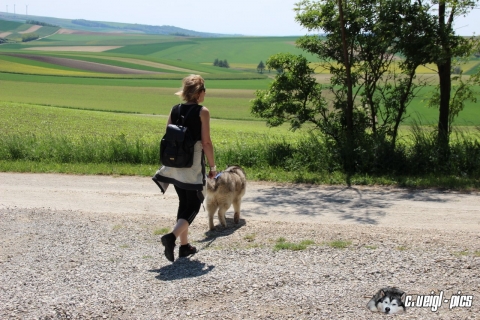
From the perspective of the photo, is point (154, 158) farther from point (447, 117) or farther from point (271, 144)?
Result: point (447, 117)

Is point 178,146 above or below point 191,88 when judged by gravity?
below

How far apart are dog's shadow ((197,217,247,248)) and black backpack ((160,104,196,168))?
54.1 inches

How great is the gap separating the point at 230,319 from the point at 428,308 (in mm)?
1780

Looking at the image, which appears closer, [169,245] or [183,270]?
[183,270]

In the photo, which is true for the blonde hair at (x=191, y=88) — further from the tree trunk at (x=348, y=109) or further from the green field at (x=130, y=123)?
the tree trunk at (x=348, y=109)

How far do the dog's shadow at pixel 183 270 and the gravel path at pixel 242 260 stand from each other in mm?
14

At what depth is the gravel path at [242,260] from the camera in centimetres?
522

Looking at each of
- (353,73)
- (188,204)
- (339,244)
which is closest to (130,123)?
(353,73)

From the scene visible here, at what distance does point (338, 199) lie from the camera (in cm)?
1054

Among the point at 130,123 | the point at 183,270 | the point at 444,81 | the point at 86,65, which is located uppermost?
the point at 444,81

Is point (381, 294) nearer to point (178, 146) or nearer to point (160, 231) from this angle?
point (178, 146)

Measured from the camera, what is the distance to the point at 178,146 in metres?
6.49

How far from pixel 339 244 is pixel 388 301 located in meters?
1.82

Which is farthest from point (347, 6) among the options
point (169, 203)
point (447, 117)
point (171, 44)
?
point (171, 44)
